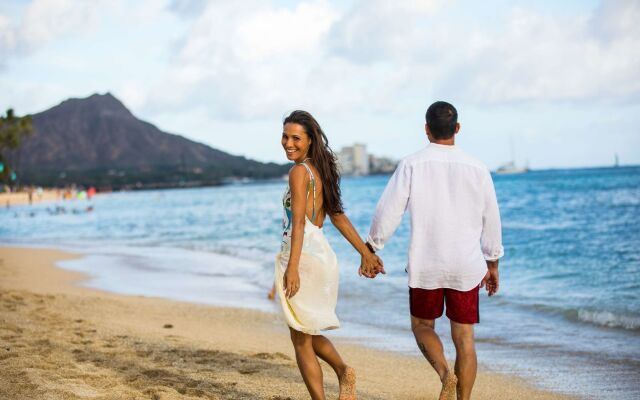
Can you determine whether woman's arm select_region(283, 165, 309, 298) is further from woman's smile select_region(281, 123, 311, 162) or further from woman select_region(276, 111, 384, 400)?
woman's smile select_region(281, 123, 311, 162)

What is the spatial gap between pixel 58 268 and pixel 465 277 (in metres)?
14.2

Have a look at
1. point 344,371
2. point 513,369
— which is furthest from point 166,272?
point 344,371

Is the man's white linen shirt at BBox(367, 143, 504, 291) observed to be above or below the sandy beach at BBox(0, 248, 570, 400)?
above

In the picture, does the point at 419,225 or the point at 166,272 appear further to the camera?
the point at 166,272

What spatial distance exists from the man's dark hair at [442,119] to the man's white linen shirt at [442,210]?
10 cm

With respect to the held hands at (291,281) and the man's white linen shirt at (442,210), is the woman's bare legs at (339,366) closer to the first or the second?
the held hands at (291,281)

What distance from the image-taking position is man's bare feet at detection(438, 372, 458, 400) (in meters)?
3.81

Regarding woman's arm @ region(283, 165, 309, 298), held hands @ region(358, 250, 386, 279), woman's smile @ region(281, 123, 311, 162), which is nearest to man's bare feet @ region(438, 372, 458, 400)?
held hands @ region(358, 250, 386, 279)

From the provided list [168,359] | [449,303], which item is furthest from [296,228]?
[168,359]

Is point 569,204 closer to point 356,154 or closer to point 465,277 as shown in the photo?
point 465,277

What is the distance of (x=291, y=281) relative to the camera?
378cm

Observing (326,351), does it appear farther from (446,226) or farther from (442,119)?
(442,119)

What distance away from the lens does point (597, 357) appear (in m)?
6.66

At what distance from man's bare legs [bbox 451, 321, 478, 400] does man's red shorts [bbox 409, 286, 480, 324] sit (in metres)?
0.05
